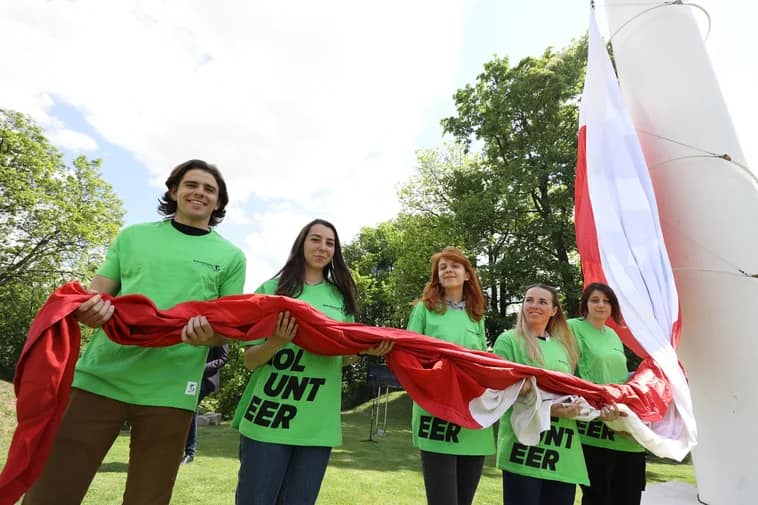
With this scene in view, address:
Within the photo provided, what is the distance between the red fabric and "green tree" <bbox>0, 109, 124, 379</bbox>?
19.2 m

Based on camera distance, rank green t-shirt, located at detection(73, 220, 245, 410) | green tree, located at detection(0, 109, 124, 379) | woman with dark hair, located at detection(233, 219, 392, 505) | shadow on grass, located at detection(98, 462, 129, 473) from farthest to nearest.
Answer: green tree, located at detection(0, 109, 124, 379)
shadow on grass, located at detection(98, 462, 129, 473)
woman with dark hair, located at detection(233, 219, 392, 505)
green t-shirt, located at detection(73, 220, 245, 410)

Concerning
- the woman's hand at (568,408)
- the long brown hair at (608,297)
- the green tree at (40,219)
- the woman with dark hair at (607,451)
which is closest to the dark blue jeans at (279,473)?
Answer: the woman's hand at (568,408)

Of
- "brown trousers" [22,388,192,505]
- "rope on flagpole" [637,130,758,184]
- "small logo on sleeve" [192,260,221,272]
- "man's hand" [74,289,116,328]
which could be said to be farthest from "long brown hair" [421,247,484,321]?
"rope on flagpole" [637,130,758,184]

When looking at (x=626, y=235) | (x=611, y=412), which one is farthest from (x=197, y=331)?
(x=626, y=235)

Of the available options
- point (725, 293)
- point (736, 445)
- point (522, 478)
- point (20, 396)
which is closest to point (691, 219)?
point (725, 293)

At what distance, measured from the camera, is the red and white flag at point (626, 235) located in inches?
130

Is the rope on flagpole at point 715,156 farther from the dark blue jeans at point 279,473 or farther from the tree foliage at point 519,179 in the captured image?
the tree foliage at point 519,179

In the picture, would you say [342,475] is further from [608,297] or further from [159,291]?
[159,291]

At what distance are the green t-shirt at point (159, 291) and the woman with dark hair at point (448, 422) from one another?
1.34m

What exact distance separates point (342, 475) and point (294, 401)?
5550mm

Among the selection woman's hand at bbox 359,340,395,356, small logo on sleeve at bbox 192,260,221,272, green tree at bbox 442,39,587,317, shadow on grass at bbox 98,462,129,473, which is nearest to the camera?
small logo on sleeve at bbox 192,260,221,272

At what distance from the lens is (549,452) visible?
2.89 meters

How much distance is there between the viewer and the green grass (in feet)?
18.5

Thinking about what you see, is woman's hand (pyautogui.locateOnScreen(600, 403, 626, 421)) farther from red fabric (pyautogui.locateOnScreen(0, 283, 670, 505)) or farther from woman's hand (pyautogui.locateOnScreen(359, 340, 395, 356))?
woman's hand (pyautogui.locateOnScreen(359, 340, 395, 356))
